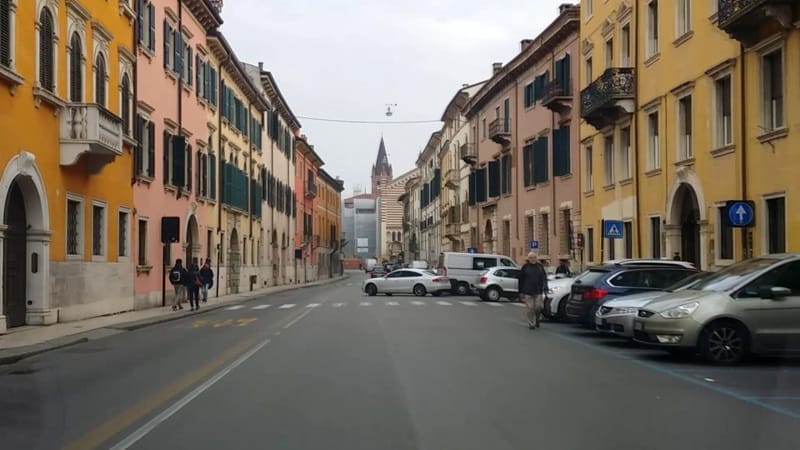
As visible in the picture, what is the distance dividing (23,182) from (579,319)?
43.7 ft

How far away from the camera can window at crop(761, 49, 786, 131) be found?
2139 cm

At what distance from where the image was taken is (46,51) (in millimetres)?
21609

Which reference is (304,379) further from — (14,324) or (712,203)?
(712,203)

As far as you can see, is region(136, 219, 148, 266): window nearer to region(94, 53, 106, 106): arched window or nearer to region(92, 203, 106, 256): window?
region(92, 203, 106, 256): window

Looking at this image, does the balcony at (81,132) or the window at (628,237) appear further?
the window at (628,237)

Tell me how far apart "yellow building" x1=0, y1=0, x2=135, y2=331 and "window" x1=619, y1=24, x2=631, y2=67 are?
686 inches

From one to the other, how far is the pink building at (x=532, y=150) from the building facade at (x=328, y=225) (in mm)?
37411

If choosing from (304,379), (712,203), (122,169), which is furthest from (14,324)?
(712,203)

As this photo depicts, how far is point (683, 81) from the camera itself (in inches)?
1043

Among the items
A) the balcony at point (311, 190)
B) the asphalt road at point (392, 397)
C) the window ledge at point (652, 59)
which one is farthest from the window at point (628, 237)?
the balcony at point (311, 190)

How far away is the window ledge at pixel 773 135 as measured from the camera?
2055cm

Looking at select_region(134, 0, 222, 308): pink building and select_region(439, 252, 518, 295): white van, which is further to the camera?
select_region(439, 252, 518, 295): white van

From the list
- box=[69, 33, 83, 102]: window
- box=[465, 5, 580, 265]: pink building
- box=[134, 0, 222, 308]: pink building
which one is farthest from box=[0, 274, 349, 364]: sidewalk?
box=[465, 5, 580, 265]: pink building

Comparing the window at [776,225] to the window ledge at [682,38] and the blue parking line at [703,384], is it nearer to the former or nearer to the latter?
the window ledge at [682,38]
